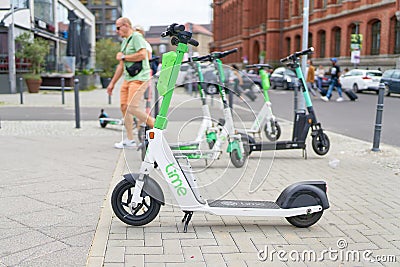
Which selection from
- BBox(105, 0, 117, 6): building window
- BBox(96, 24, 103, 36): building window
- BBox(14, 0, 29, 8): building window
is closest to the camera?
BBox(14, 0, 29, 8): building window

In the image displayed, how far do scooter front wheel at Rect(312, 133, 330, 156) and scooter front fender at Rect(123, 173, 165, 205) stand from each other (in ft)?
13.8

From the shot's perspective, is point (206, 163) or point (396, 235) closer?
point (396, 235)

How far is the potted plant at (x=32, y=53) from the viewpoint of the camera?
25.3 meters

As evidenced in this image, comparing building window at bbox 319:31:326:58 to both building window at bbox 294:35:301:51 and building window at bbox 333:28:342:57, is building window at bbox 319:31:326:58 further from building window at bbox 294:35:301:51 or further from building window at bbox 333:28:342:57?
building window at bbox 294:35:301:51

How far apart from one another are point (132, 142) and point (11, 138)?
3.48 meters

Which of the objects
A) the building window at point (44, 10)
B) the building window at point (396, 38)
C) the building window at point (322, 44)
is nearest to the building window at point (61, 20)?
the building window at point (44, 10)

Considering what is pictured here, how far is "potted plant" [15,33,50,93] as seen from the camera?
82.9 ft

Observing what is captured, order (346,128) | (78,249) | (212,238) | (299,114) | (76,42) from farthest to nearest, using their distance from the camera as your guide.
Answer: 1. (76,42)
2. (346,128)
3. (299,114)
4. (212,238)
5. (78,249)

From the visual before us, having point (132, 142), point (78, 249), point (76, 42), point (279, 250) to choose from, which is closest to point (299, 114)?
point (132, 142)

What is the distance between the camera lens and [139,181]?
4250mm

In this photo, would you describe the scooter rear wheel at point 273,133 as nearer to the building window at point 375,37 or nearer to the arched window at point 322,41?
the building window at point 375,37

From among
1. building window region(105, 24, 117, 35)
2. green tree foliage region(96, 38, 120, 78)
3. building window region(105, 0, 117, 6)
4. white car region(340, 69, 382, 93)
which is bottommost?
white car region(340, 69, 382, 93)

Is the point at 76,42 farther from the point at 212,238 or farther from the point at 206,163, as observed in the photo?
the point at 212,238

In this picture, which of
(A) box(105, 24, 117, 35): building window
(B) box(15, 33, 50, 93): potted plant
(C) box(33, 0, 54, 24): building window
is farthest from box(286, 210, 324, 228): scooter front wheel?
(A) box(105, 24, 117, 35): building window
